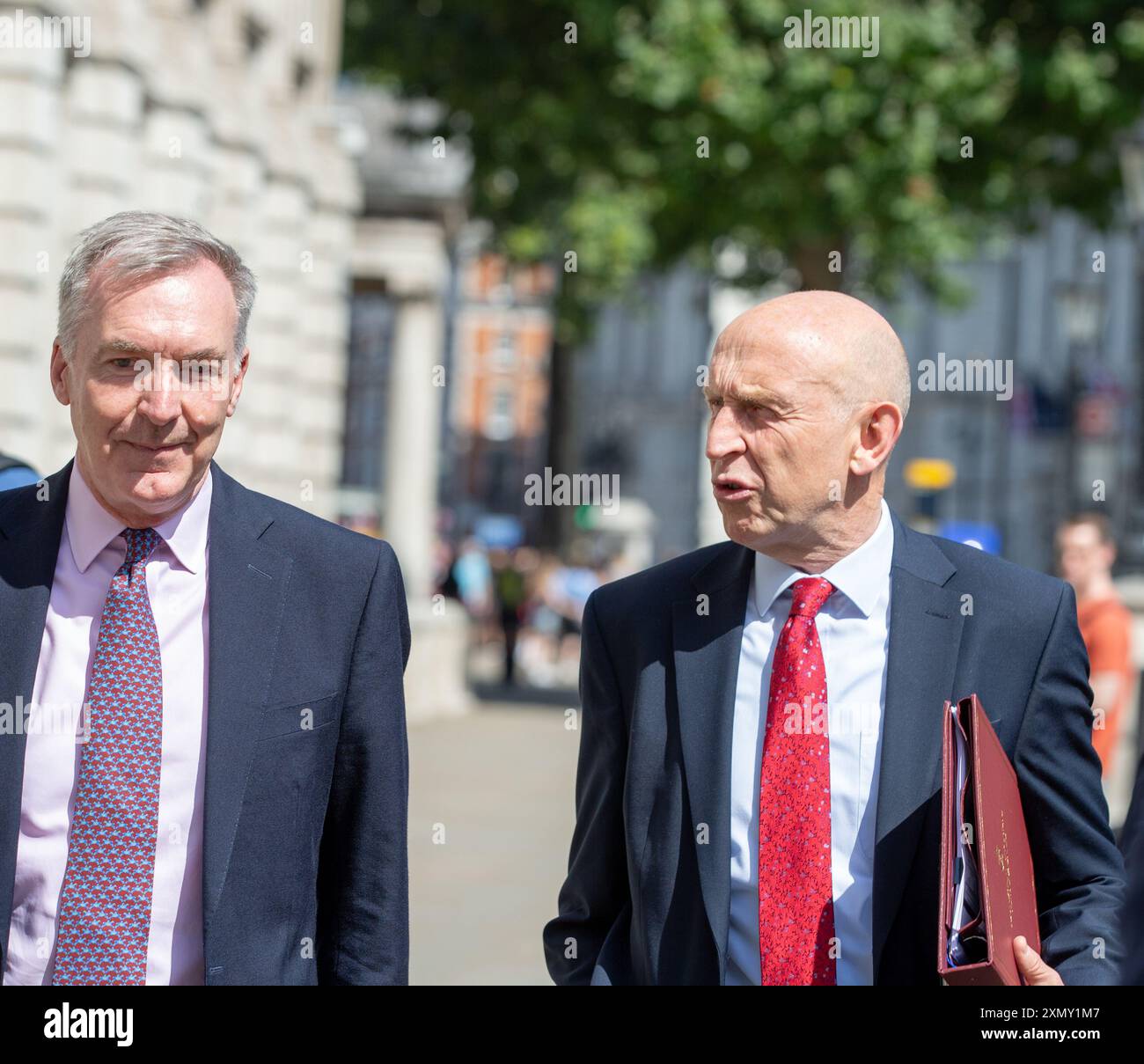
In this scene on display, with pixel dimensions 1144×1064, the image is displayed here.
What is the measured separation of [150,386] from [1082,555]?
582 cm

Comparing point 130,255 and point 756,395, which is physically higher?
point 130,255

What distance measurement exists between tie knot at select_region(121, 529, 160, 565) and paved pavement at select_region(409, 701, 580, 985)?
4669mm

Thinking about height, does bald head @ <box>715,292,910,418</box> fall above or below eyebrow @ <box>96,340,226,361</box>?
above

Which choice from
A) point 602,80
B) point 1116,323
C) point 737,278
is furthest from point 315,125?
point 1116,323

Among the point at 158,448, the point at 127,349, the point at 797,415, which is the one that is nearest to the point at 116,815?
the point at 158,448

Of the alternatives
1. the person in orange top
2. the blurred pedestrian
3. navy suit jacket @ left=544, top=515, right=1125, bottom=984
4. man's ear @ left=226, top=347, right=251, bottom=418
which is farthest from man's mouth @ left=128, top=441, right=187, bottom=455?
the person in orange top

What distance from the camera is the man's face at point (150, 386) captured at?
286 centimetres

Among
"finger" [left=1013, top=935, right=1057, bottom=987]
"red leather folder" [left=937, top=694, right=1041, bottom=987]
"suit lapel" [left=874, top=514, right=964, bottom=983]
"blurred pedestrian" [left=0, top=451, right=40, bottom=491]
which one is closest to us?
"red leather folder" [left=937, top=694, right=1041, bottom=987]

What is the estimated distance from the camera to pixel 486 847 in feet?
38.0

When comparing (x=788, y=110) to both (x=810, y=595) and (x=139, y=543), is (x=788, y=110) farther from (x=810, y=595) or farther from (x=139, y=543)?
(x=139, y=543)

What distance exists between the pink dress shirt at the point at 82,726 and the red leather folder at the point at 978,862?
1067mm

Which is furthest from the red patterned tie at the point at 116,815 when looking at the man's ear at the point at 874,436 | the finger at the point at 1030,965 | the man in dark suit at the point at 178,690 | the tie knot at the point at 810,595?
the finger at the point at 1030,965

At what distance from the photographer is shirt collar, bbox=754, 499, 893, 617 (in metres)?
3.13

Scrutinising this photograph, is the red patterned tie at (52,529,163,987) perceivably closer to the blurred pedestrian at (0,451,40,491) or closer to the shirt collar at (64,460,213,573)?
the shirt collar at (64,460,213,573)
